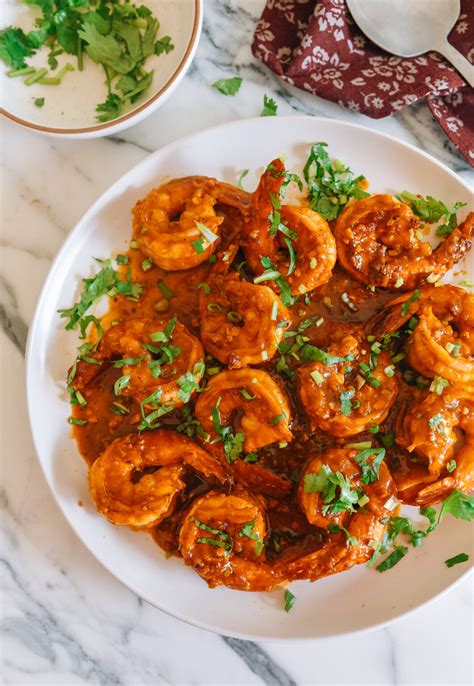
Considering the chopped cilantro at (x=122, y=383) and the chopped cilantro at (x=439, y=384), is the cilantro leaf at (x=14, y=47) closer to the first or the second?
the chopped cilantro at (x=122, y=383)

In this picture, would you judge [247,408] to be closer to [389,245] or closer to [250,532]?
[250,532]

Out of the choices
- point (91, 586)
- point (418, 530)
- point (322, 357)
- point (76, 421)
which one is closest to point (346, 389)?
point (322, 357)

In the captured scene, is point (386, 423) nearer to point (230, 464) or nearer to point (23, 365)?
point (230, 464)

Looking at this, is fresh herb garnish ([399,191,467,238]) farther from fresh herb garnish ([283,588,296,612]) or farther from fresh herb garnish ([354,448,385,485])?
fresh herb garnish ([283,588,296,612])

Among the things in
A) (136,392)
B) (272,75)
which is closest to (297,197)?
(272,75)

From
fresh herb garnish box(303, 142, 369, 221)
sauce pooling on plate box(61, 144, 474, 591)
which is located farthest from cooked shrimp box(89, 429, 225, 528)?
fresh herb garnish box(303, 142, 369, 221)

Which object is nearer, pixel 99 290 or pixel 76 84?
pixel 99 290

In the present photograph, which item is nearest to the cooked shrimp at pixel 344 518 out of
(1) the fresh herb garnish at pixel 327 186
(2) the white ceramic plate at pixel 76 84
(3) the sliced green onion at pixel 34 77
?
(1) the fresh herb garnish at pixel 327 186
